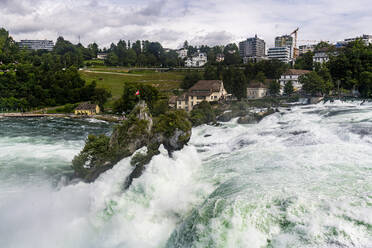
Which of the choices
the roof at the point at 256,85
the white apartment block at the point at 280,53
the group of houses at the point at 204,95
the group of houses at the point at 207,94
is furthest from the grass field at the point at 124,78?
the white apartment block at the point at 280,53

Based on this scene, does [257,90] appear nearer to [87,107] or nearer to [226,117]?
[226,117]

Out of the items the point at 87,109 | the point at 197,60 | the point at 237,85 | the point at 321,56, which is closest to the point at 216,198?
the point at 237,85

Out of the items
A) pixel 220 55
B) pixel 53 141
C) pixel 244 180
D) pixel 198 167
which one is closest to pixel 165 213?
pixel 244 180

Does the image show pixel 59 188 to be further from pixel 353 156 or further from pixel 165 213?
pixel 353 156

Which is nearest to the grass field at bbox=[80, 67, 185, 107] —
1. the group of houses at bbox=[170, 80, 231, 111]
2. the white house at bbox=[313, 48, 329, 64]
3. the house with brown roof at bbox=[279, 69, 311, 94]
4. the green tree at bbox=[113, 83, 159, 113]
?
the green tree at bbox=[113, 83, 159, 113]

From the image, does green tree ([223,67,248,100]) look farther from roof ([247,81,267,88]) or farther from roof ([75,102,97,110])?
roof ([75,102,97,110])

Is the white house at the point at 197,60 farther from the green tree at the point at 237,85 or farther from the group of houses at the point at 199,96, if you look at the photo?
the group of houses at the point at 199,96
